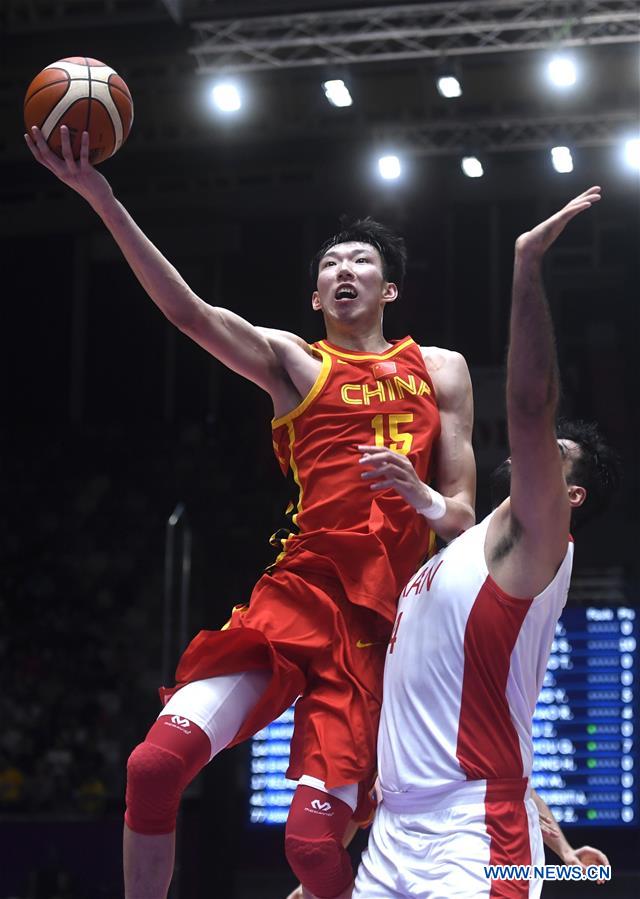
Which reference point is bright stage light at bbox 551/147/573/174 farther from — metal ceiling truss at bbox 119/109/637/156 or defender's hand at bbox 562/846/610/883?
defender's hand at bbox 562/846/610/883

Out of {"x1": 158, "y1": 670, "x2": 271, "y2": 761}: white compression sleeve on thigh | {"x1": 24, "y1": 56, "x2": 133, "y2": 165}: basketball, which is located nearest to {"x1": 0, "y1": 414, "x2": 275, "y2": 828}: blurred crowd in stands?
{"x1": 24, "y1": 56, "x2": 133, "y2": 165}: basketball

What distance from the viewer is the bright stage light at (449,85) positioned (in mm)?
9031

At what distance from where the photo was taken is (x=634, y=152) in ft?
32.2

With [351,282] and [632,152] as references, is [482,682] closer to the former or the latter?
[351,282]

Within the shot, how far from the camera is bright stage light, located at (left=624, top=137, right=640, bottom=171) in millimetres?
9711

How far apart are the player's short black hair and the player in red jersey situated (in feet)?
0.19

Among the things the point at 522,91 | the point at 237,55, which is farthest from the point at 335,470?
the point at 522,91

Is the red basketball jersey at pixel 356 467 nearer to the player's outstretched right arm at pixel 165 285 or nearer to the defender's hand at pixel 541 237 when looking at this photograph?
the player's outstretched right arm at pixel 165 285

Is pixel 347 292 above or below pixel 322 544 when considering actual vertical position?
above

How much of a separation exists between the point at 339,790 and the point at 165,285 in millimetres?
1405

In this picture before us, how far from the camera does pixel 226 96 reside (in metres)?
9.62

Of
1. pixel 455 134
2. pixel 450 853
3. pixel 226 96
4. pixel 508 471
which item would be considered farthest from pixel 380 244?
pixel 455 134

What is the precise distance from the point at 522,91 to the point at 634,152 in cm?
111

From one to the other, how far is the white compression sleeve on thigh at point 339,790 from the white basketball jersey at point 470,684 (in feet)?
1.00
